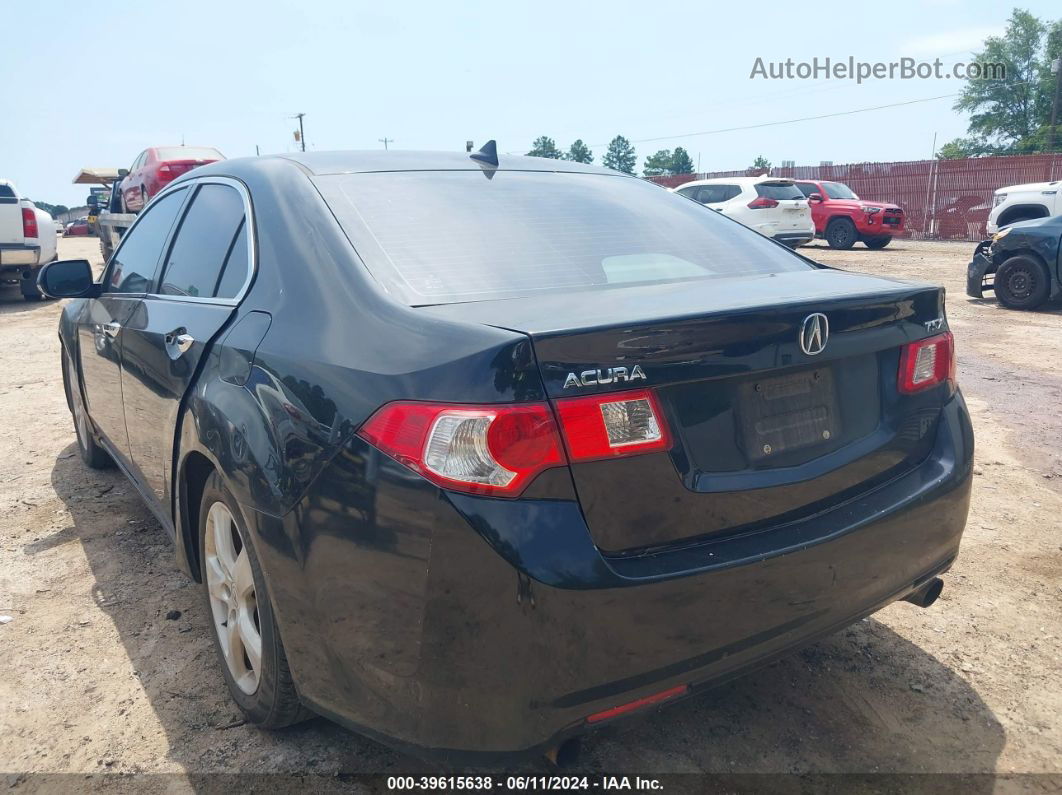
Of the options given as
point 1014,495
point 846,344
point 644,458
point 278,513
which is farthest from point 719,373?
point 1014,495

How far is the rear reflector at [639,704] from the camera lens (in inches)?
71.1

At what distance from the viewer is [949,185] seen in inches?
986

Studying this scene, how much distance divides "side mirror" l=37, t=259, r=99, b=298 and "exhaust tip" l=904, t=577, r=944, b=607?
3.34 meters

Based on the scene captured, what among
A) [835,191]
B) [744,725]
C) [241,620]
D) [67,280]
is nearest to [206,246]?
[67,280]

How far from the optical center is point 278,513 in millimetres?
2021

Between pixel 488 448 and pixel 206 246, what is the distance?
1.75 meters

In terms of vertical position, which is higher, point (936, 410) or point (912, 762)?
point (936, 410)

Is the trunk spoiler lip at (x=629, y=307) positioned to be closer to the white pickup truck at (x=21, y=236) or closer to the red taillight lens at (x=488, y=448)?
the red taillight lens at (x=488, y=448)

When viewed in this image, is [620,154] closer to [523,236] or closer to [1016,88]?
[1016,88]

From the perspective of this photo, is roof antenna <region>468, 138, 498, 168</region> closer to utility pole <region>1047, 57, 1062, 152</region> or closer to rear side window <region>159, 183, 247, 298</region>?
rear side window <region>159, 183, 247, 298</region>

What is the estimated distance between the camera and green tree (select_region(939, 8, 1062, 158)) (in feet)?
194

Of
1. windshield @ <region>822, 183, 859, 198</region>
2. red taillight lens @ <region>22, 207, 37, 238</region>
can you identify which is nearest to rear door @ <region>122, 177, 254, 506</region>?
red taillight lens @ <region>22, 207, 37, 238</region>

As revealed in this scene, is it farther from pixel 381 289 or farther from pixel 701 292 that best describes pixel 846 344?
pixel 381 289

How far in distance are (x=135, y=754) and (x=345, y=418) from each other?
1280 millimetres
